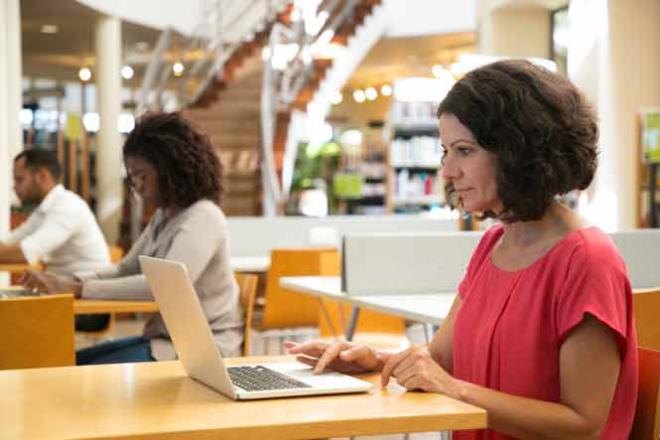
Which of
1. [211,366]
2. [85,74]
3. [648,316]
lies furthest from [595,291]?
[85,74]

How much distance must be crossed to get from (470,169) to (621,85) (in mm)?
6503

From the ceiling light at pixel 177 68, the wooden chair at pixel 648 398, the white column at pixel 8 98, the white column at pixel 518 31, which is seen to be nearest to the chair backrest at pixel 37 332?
the wooden chair at pixel 648 398

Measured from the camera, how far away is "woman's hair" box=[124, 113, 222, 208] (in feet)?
12.5

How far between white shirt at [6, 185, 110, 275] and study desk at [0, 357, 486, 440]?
3.33m

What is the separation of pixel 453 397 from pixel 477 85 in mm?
492

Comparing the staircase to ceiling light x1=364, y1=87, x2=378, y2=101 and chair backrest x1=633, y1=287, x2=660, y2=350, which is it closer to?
ceiling light x1=364, y1=87, x2=378, y2=101

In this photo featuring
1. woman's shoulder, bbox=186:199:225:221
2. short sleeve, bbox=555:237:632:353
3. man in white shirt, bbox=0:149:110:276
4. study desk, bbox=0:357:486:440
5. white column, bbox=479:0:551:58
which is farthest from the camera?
white column, bbox=479:0:551:58

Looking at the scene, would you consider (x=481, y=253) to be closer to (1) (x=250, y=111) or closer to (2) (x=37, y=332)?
(2) (x=37, y=332)

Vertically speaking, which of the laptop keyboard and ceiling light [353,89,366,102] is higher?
ceiling light [353,89,366,102]

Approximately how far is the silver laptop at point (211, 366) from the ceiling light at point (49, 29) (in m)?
10.5

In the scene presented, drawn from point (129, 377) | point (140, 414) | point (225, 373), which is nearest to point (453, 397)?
point (225, 373)

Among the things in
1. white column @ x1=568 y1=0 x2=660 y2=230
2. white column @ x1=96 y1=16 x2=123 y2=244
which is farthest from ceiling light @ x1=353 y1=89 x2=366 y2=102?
white column @ x1=568 y1=0 x2=660 y2=230

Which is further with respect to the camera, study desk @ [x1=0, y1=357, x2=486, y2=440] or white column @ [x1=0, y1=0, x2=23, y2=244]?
white column @ [x1=0, y1=0, x2=23, y2=244]

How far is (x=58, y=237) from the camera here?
519 centimetres
